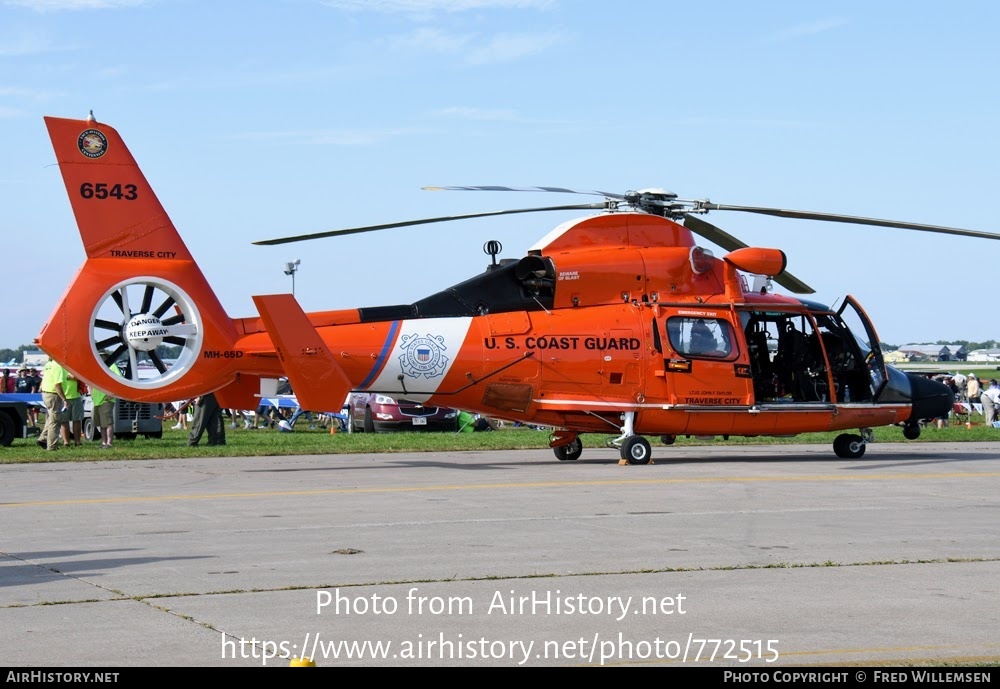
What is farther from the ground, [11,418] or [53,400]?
[53,400]

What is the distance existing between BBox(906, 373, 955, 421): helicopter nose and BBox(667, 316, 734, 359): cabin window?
4.29 m

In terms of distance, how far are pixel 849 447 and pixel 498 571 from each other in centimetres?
1357

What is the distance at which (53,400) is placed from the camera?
24.9 meters

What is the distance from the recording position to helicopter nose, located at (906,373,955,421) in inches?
875

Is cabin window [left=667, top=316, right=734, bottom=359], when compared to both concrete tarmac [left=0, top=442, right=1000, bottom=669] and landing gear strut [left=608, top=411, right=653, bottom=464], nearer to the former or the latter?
landing gear strut [left=608, top=411, right=653, bottom=464]

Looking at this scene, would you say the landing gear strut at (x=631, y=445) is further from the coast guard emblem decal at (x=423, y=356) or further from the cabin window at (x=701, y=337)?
the coast guard emblem decal at (x=423, y=356)

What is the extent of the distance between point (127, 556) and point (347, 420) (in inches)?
1111

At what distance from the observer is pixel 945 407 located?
22625mm

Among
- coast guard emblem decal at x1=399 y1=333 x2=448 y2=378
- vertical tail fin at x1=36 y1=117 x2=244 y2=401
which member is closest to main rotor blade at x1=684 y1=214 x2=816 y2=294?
coast guard emblem decal at x1=399 y1=333 x2=448 y2=378

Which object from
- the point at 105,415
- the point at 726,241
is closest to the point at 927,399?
the point at 726,241

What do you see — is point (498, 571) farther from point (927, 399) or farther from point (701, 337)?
point (927, 399)

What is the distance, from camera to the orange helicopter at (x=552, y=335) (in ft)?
56.5

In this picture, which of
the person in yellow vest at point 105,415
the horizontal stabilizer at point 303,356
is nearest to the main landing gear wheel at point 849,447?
the horizontal stabilizer at point 303,356
